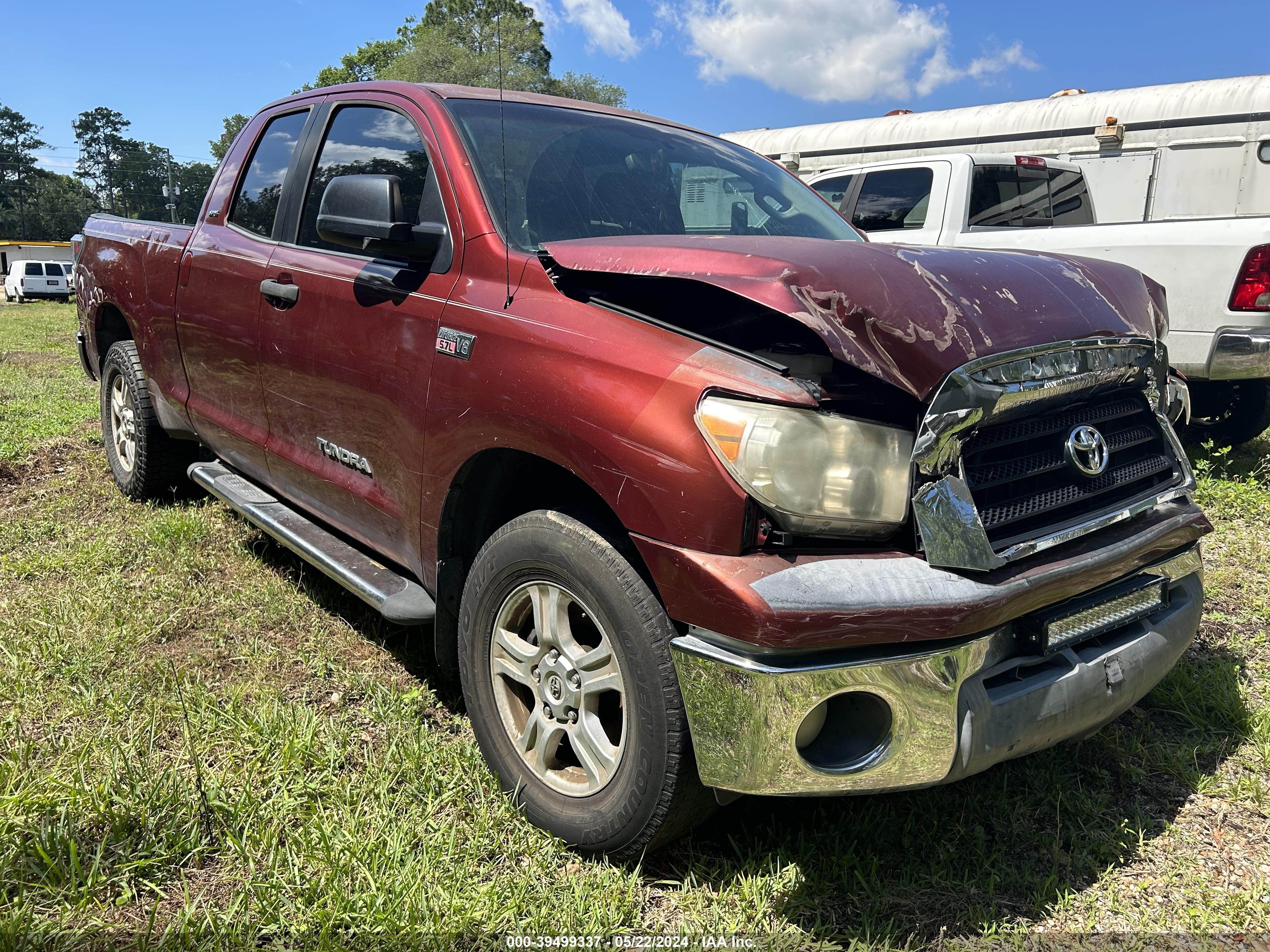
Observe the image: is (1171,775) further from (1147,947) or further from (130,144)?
(130,144)

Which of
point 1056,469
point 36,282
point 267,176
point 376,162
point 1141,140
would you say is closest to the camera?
point 1056,469

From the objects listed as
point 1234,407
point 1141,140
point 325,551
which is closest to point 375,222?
point 325,551

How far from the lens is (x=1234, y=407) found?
5.81m

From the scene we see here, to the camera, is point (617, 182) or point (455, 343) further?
point (617, 182)

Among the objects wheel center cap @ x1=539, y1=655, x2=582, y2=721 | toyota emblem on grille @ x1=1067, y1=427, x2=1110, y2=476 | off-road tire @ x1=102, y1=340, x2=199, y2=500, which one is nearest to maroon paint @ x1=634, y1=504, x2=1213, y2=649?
toyota emblem on grille @ x1=1067, y1=427, x2=1110, y2=476

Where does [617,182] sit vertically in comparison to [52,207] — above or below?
below

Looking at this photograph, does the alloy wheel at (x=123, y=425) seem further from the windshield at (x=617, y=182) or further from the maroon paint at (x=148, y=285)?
the windshield at (x=617, y=182)

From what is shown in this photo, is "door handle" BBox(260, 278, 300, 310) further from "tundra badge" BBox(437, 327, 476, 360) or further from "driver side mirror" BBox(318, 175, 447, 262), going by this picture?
"tundra badge" BBox(437, 327, 476, 360)

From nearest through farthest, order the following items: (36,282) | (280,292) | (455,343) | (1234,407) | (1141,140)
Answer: (455,343) → (280,292) → (1234,407) → (1141,140) → (36,282)

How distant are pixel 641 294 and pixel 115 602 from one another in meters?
2.60

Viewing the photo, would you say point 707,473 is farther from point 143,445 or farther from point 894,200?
point 894,200

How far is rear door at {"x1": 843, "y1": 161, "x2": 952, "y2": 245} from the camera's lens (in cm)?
661

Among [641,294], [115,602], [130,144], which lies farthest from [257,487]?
[130,144]

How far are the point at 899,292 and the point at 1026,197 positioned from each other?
5815mm
